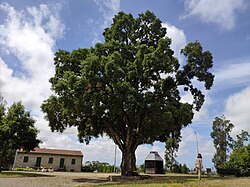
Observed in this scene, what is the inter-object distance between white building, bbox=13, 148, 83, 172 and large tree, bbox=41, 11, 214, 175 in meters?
24.4

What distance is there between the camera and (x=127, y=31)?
1115 inches

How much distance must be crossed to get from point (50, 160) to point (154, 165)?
70.8 ft

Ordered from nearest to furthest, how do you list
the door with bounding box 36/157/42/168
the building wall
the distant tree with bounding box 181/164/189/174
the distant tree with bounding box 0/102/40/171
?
the distant tree with bounding box 0/102/40/171, the distant tree with bounding box 181/164/189/174, the building wall, the door with bounding box 36/157/42/168

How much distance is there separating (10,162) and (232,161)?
44.7m

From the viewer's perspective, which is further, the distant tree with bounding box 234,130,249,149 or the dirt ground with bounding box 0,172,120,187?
the distant tree with bounding box 234,130,249,149

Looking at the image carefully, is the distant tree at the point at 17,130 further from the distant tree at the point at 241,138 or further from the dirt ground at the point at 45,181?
the distant tree at the point at 241,138

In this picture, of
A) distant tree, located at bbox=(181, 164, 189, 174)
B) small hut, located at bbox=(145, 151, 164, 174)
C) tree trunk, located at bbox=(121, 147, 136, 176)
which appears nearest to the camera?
tree trunk, located at bbox=(121, 147, 136, 176)

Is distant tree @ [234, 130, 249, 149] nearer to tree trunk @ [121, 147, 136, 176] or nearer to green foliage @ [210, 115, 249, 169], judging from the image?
green foliage @ [210, 115, 249, 169]

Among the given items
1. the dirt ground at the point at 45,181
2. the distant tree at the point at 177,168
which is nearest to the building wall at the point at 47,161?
the distant tree at the point at 177,168

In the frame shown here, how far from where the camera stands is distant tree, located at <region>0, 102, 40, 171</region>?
2983 centimetres

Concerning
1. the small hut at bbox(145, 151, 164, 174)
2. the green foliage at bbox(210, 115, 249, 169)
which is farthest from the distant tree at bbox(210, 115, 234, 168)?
the small hut at bbox(145, 151, 164, 174)

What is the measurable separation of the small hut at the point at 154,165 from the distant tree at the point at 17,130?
794 inches

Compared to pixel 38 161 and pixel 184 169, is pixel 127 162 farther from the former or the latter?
pixel 38 161

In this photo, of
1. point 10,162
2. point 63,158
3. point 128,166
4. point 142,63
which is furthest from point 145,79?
point 10,162
